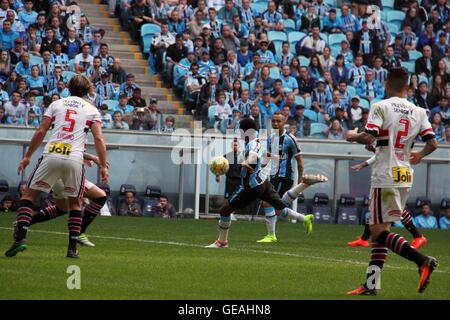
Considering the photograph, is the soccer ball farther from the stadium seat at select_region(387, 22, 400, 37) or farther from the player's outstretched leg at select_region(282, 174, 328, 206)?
the stadium seat at select_region(387, 22, 400, 37)

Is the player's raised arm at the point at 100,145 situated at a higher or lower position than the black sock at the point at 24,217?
higher

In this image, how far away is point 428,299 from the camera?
10711 mm

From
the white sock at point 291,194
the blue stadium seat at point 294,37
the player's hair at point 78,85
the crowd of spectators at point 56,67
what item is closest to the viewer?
the player's hair at point 78,85

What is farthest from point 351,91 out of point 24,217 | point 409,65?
point 24,217

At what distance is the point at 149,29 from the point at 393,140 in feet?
62.4

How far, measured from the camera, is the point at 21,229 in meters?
12.8

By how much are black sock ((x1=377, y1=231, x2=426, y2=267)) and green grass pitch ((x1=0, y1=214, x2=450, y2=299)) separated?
0.46m

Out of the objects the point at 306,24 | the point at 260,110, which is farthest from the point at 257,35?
the point at 260,110

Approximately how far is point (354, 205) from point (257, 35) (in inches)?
233

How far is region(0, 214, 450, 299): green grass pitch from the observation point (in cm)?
1049

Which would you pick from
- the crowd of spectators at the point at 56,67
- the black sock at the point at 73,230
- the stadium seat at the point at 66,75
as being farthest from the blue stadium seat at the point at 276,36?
the black sock at the point at 73,230

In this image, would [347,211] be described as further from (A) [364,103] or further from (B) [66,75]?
(B) [66,75]

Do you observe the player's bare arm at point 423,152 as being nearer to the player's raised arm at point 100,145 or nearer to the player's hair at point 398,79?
the player's hair at point 398,79

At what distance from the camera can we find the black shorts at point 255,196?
16.9 m
